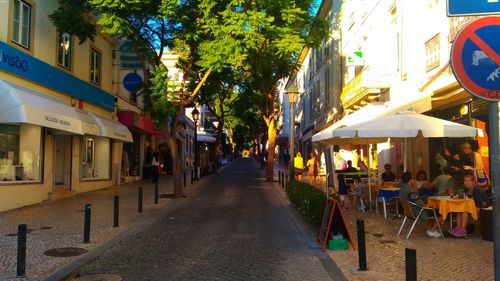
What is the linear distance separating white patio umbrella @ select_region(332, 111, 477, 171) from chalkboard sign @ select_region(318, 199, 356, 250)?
96.4 inches

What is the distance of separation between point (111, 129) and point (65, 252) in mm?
12177

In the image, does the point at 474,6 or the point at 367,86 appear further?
the point at 367,86

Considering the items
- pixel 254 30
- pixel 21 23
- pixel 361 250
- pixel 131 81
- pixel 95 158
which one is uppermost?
pixel 21 23

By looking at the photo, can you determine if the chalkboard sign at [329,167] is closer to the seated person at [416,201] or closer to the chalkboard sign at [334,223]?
the seated person at [416,201]

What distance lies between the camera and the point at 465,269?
22.3ft

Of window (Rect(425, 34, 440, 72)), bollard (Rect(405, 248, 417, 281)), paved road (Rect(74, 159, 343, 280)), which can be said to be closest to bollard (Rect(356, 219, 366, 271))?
paved road (Rect(74, 159, 343, 280))

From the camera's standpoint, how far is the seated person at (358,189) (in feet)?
43.9

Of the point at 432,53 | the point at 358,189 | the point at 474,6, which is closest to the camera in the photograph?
the point at 474,6

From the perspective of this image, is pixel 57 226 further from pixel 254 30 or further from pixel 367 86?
pixel 367 86

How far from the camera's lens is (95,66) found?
806 inches

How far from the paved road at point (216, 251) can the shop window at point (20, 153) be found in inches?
179

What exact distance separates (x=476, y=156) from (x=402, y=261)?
4.41 metres

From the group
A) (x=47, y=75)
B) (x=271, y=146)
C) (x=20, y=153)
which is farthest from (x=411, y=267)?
(x=271, y=146)

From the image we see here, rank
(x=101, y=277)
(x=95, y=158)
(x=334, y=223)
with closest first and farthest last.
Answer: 1. (x=101, y=277)
2. (x=334, y=223)
3. (x=95, y=158)
